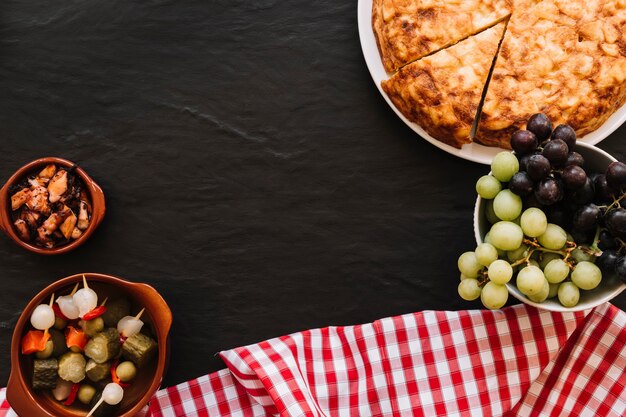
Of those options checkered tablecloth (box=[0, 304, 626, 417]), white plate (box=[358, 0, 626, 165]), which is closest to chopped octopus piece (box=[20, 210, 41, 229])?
checkered tablecloth (box=[0, 304, 626, 417])

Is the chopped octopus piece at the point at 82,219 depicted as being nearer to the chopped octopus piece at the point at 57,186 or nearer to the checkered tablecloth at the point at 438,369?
the chopped octopus piece at the point at 57,186

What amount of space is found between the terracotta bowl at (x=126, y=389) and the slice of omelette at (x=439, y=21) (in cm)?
97

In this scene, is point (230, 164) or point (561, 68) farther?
point (230, 164)

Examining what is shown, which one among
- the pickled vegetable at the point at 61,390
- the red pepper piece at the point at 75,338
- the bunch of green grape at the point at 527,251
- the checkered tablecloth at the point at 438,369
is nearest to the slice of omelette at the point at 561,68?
the bunch of green grape at the point at 527,251

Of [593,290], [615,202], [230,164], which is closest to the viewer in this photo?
[615,202]

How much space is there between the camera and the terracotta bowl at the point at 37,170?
2.08 metres

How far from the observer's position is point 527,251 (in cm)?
177

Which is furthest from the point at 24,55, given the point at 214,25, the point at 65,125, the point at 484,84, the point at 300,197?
the point at 484,84

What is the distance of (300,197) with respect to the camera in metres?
2.23

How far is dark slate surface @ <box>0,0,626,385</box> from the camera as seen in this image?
2.21 metres

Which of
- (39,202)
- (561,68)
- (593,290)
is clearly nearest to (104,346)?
(39,202)

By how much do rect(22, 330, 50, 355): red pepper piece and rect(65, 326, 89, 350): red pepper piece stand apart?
57 mm

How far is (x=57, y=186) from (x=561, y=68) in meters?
1.42

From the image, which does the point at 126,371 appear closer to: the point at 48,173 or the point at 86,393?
the point at 86,393
